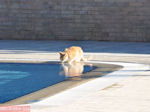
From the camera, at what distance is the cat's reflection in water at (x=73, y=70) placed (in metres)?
12.0

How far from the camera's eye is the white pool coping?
8.38m

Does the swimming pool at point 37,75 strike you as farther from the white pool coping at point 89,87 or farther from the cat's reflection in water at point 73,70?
the white pool coping at point 89,87

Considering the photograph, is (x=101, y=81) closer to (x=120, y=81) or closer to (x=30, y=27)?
(x=120, y=81)

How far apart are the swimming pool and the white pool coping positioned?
0.33 m

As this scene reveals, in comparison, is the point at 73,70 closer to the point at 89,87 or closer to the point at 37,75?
the point at 37,75

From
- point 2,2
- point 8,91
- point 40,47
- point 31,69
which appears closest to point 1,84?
point 8,91

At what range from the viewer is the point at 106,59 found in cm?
1519

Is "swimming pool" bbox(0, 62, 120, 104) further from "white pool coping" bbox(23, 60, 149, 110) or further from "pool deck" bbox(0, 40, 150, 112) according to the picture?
"pool deck" bbox(0, 40, 150, 112)

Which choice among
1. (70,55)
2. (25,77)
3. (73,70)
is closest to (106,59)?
(70,55)

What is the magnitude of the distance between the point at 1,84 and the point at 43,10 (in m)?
10.8

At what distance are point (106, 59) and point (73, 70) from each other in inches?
86.7

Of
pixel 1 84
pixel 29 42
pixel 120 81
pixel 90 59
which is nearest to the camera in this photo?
pixel 120 81

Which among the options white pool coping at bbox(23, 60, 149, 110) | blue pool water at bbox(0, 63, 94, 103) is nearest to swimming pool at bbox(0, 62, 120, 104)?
blue pool water at bbox(0, 63, 94, 103)

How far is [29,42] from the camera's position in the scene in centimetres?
2172
